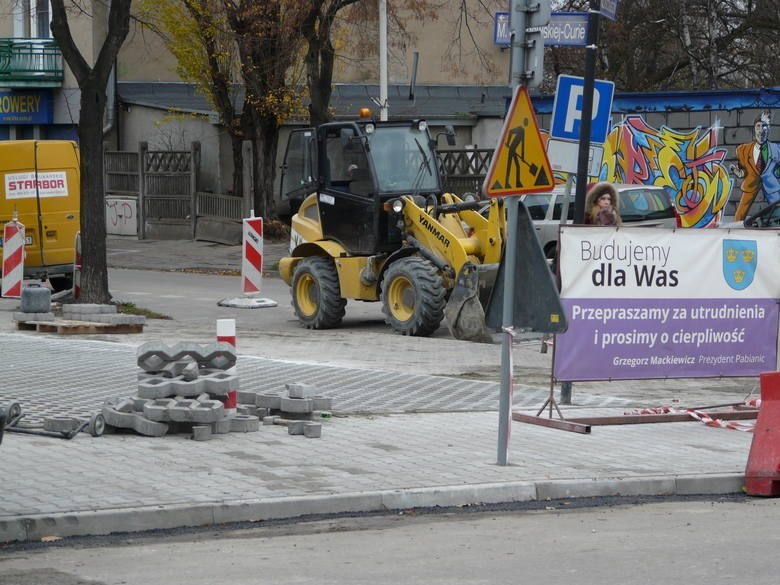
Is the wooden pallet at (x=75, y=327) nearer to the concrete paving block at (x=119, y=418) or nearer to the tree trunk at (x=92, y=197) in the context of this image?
the tree trunk at (x=92, y=197)

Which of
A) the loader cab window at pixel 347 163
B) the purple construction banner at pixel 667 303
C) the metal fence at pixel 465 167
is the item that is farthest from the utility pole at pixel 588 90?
the metal fence at pixel 465 167

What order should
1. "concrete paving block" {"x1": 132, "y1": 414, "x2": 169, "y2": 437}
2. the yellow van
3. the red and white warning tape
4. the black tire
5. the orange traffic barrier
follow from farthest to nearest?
the black tire
the yellow van
the red and white warning tape
"concrete paving block" {"x1": 132, "y1": 414, "x2": 169, "y2": 437}
the orange traffic barrier

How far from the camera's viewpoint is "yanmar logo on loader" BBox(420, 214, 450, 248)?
17.3 m

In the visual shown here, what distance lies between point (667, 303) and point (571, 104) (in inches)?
118

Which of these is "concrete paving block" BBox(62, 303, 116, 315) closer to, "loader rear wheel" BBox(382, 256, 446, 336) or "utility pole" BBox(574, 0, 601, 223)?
"loader rear wheel" BBox(382, 256, 446, 336)

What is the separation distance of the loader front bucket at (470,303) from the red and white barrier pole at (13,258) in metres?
7.14

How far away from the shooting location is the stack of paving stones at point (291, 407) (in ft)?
34.2

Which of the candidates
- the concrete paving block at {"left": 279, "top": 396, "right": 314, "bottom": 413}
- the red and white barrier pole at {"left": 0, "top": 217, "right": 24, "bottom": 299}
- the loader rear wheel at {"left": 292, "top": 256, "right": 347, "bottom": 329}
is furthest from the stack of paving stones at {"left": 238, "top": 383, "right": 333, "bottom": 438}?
the red and white barrier pole at {"left": 0, "top": 217, "right": 24, "bottom": 299}

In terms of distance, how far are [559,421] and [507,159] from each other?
2.58 m

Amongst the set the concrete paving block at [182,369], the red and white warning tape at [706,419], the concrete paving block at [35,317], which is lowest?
the concrete paving block at [35,317]

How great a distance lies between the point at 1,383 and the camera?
1227 centimetres

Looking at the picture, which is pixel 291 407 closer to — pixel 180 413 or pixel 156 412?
pixel 180 413

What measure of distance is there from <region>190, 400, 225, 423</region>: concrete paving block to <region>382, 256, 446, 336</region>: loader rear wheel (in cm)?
756

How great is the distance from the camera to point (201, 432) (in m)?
9.66
